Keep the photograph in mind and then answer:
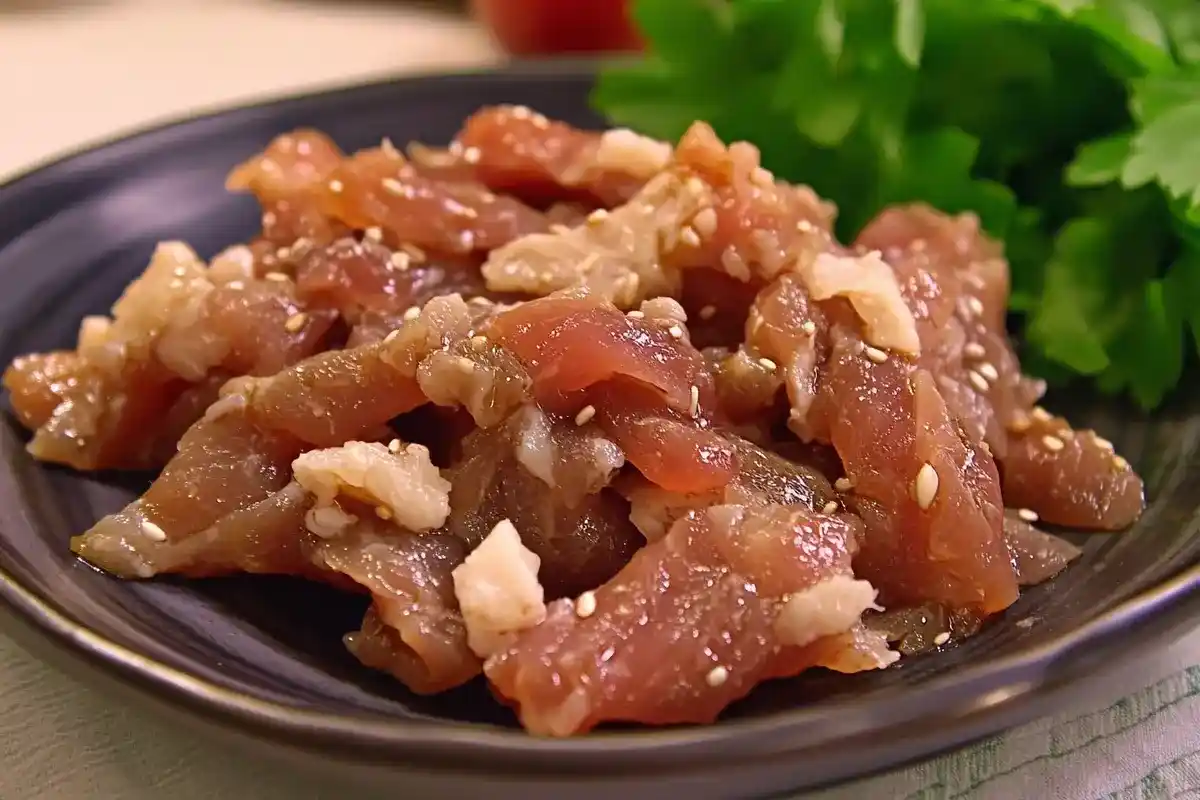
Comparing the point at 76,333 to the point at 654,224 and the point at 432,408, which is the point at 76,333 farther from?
the point at 654,224

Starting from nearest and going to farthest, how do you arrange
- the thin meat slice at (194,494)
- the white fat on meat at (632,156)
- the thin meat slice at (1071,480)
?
1. the thin meat slice at (194,494)
2. the thin meat slice at (1071,480)
3. the white fat on meat at (632,156)

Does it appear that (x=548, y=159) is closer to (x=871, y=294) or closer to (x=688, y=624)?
(x=871, y=294)

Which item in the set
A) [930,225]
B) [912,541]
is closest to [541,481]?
[912,541]

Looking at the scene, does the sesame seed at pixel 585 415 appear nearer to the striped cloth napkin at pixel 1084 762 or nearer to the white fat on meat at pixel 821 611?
the white fat on meat at pixel 821 611

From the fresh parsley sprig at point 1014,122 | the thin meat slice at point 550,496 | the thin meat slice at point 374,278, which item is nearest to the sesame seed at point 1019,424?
the fresh parsley sprig at point 1014,122

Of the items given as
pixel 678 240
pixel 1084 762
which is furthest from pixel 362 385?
pixel 1084 762

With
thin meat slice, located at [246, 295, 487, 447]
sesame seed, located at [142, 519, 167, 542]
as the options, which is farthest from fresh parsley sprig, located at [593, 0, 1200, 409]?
sesame seed, located at [142, 519, 167, 542]

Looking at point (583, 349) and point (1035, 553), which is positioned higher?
point (583, 349)
